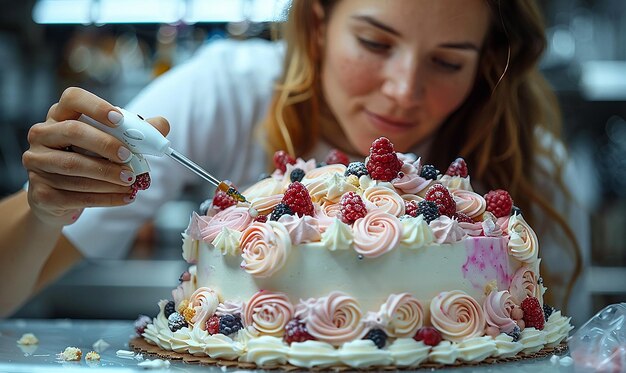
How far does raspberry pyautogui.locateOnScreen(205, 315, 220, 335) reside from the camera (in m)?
1.45

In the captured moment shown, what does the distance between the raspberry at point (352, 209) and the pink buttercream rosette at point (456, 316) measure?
0.64ft

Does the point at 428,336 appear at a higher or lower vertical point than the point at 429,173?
lower

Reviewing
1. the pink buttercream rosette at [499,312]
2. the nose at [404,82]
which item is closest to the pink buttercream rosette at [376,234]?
the pink buttercream rosette at [499,312]

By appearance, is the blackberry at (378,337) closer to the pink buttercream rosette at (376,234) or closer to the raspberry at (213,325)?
the pink buttercream rosette at (376,234)

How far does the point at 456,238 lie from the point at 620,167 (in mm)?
2522

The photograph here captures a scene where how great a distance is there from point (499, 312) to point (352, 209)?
32 cm

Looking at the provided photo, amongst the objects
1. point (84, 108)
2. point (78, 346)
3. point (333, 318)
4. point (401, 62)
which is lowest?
point (78, 346)

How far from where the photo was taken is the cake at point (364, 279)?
1355 mm

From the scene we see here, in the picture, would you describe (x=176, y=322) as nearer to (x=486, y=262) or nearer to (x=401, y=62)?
(x=486, y=262)

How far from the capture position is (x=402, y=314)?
1.38m

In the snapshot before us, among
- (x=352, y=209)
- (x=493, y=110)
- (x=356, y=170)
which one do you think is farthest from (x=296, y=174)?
(x=493, y=110)

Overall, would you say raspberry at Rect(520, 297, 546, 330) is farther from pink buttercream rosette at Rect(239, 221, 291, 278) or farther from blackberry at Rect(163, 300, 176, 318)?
blackberry at Rect(163, 300, 176, 318)

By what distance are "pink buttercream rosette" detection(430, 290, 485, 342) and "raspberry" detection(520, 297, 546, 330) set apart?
0.43 feet

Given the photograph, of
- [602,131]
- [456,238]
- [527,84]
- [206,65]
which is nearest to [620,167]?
[602,131]
